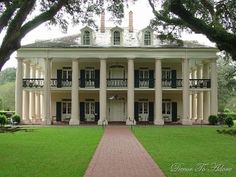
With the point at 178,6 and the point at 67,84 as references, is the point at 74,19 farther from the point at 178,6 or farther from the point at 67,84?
the point at 67,84

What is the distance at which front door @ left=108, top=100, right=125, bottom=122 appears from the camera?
152 ft

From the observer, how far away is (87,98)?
4622cm

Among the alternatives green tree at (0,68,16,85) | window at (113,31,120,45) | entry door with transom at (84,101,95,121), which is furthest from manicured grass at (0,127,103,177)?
green tree at (0,68,16,85)

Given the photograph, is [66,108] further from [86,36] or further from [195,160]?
[195,160]

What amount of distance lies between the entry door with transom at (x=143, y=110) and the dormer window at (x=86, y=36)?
833cm

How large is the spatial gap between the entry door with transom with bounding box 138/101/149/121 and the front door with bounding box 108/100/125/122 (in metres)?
1.75

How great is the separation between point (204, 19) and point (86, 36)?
27039 millimetres

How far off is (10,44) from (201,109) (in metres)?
36.4

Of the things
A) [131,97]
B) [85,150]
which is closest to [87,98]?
[131,97]

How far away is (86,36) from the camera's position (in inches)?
1724

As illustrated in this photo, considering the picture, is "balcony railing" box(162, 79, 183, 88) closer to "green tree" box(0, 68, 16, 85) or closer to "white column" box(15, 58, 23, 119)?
"white column" box(15, 58, 23, 119)

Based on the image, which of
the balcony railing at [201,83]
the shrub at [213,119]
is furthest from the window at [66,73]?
the shrub at [213,119]

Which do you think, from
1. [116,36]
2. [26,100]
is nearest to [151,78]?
[116,36]

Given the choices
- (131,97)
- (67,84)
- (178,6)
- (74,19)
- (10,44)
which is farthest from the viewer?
(67,84)
